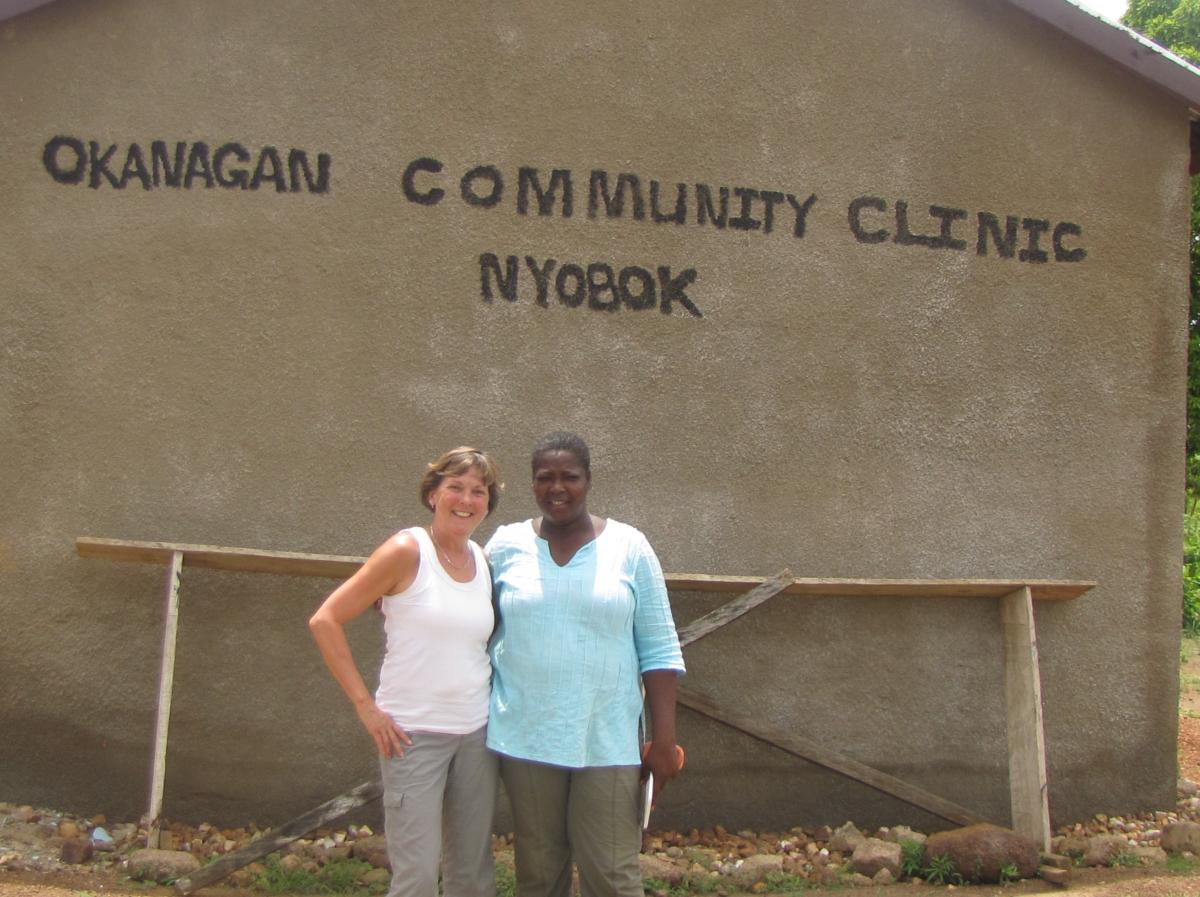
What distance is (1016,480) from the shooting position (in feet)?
19.6

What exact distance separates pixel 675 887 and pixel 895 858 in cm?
96

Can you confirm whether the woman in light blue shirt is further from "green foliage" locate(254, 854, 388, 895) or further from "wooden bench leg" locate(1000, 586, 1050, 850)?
"wooden bench leg" locate(1000, 586, 1050, 850)

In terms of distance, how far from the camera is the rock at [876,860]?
17.4 ft

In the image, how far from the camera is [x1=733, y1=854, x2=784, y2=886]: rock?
5227 millimetres

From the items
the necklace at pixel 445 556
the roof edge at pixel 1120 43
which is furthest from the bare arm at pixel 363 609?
the roof edge at pixel 1120 43

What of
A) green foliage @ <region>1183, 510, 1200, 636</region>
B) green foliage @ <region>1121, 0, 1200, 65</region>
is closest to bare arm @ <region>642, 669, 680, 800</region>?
green foliage @ <region>1183, 510, 1200, 636</region>

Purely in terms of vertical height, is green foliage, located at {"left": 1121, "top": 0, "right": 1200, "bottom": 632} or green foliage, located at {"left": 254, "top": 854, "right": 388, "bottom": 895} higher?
green foliage, located at {"left": 1121, "top": 0, "right": 1200, "bottom": 632}

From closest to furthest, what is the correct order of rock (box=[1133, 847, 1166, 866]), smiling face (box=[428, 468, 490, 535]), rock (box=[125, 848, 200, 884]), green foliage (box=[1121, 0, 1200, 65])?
smiling face (box=[428, 468, 490, 535]) → rock (box=[125, 848, 200, 884]) → rock (box=[1133, 847, 1166, 866]) → green foliage (box=[1121, 0, 1200, 65])

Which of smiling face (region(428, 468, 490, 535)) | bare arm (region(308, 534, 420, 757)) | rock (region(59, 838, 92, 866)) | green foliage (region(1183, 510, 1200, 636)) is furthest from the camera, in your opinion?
green foliage (region(1183, 510, 1200, 636))

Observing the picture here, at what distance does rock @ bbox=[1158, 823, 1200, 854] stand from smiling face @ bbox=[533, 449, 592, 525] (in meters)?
3.68

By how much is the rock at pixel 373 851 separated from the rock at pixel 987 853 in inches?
88.7

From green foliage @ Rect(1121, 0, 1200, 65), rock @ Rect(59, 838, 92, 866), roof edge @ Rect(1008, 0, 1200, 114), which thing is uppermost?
green foliage @ Rect(1121, 0, 1200, 65)

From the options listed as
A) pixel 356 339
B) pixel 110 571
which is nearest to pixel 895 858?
pixel 356 339

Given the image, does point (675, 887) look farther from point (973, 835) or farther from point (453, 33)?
point (453, 33)
